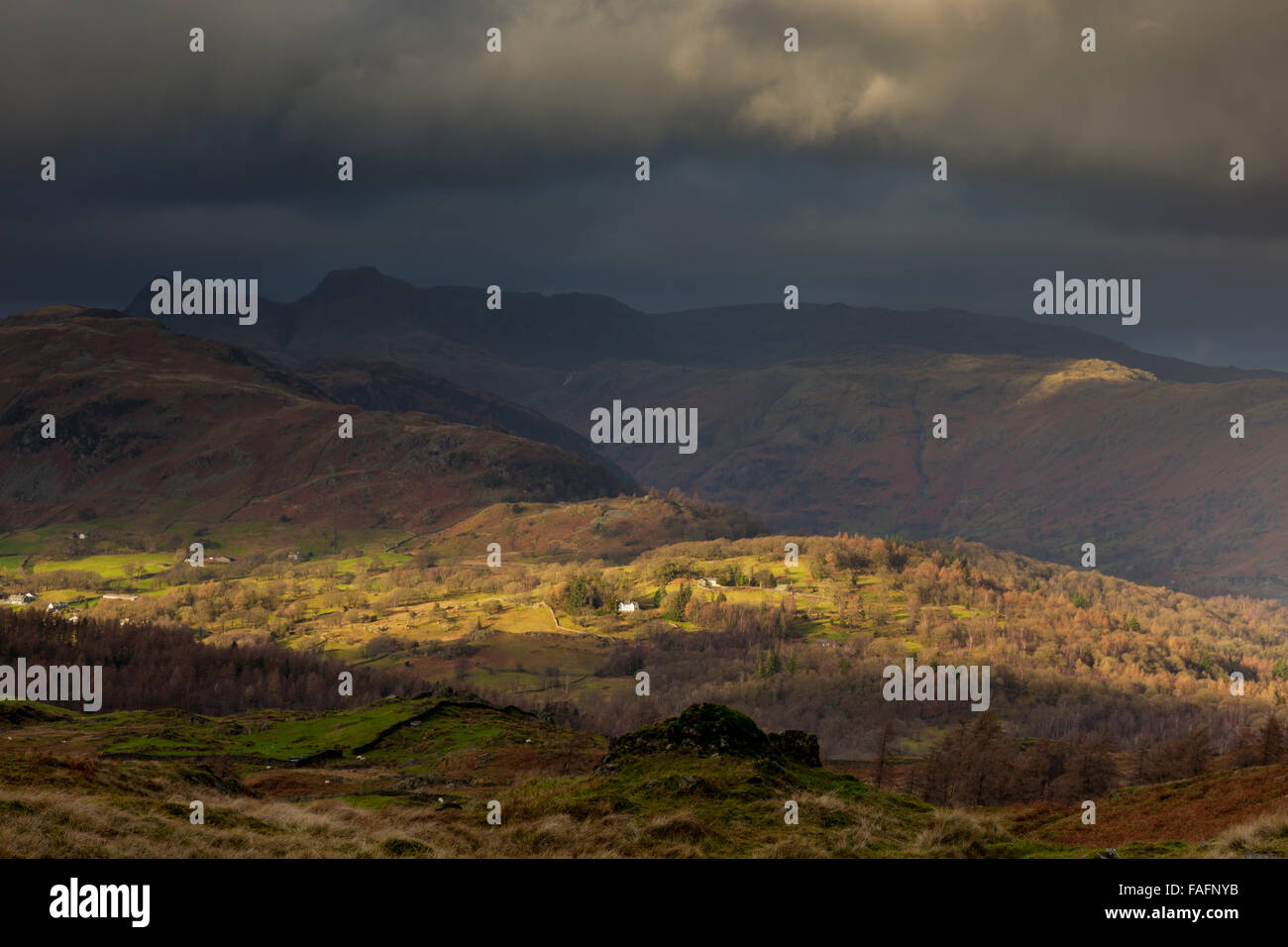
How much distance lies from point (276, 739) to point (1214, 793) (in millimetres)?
92484

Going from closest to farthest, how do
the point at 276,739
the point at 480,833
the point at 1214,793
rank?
the point at 480,833 → the point at 1214,793 → the point at 276,739
